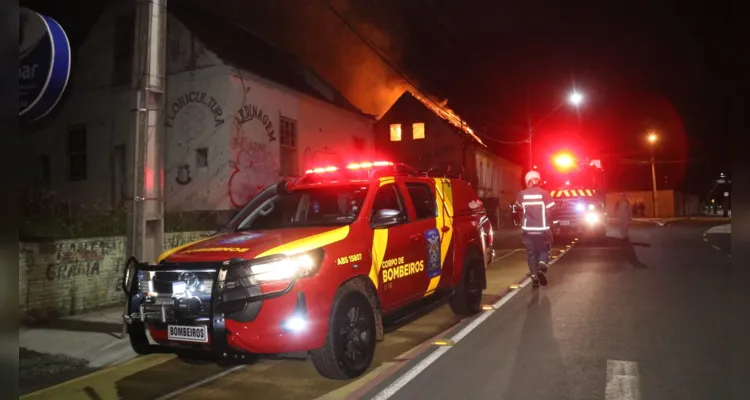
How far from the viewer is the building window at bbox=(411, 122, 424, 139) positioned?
34.9 m

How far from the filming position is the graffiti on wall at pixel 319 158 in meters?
19.0

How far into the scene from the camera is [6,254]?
7.88 ft

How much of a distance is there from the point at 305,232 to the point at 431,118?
3032cm

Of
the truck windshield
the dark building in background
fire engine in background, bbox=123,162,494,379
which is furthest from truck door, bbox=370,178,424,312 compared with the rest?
the dark building in background

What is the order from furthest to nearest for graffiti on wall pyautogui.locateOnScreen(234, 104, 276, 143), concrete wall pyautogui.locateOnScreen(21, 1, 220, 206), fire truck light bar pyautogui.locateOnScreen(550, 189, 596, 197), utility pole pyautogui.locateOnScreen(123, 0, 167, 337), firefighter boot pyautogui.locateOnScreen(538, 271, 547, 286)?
fire truck light bar pyautogui.locateOnScreen(550, 189, 596, 197), concrete wall pyautogui.locateOnScreen(21, 1, 220, 206), graffiti on wall pyautogui.locateOnScreen(234, 104, 276, 143), firefighter boot pyautogui.locateOnScreen(538, 271, 547, 286), utility pole pyautogui.locateOnScreen(123, 0, 167, 337)

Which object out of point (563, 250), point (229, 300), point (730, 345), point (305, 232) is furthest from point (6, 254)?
point (563, 250)

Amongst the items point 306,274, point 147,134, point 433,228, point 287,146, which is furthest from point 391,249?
point 287,146

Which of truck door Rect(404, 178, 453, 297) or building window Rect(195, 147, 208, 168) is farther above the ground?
building window Rect(195, 147, 208, 168)

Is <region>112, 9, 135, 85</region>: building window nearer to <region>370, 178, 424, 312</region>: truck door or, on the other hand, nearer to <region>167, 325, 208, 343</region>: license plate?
<region>370, 178, 424, 312</region>: truck door

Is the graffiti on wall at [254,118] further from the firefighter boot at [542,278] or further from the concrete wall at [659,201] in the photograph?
the concrete wall at [659,201]

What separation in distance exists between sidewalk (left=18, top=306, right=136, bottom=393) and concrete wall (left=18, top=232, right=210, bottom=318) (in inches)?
11.5

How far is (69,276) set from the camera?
8453 millimetres

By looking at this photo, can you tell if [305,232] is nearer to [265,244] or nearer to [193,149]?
[265,244]

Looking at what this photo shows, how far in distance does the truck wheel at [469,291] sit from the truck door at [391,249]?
1.71 meters
